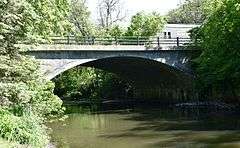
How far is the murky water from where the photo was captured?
25.5 metres

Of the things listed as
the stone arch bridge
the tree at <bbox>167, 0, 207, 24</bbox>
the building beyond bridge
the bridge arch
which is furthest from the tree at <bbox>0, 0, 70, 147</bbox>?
the tree at <bbox>167, 0, 207, 24</bbox>

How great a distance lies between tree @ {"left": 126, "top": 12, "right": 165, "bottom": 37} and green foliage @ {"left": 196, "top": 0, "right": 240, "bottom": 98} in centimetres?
1750

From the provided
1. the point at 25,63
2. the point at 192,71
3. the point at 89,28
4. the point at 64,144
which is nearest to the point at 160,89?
the point at 192,71

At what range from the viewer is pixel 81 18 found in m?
68.9

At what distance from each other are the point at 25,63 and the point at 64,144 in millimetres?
7131

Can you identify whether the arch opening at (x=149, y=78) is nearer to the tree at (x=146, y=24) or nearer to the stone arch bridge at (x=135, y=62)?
the stone arch bridge at (x=135, y=62)

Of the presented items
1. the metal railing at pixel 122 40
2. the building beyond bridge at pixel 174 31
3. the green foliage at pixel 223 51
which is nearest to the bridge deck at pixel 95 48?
the metal railing at pixel 122 40

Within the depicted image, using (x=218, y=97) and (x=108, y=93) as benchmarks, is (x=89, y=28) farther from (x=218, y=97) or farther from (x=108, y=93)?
(x=218, y=97)

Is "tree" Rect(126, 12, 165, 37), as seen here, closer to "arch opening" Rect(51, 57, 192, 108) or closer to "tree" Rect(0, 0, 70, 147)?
"arch opening" Rect(51, 57, 192, 108)

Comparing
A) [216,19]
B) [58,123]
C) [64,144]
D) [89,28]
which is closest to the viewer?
[64,144]

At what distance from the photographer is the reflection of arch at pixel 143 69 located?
157 ft

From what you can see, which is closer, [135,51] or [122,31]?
[135,51]

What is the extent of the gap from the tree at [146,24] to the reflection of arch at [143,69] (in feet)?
22.5

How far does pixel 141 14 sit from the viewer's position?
64562mm
